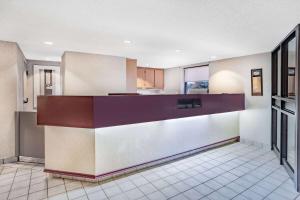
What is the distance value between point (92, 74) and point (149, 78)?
289cm

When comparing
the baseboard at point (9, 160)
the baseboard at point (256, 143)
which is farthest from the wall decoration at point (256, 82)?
the baseboard at point (9, 160)

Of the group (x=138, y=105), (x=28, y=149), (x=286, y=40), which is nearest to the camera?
(x=138, y=105)

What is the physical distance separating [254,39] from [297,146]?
6.33ft

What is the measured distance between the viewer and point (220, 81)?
219 inches

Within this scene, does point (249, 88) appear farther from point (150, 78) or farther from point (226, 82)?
point (150, 78)

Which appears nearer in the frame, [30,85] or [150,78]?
[30,85]

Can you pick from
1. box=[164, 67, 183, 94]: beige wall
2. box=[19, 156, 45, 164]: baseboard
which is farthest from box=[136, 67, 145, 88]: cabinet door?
box=[19, 156, 45, 164]: baseboard

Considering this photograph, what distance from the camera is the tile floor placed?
2.54 m

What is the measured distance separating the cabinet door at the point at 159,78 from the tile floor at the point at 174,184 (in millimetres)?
4122

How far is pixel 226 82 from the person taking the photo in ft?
17.7

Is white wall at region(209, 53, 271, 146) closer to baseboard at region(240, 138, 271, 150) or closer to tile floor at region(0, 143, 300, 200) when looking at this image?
baseboard at region(240, 138, 271, 150)

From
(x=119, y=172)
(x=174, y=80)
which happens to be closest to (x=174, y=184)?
(x=119, y=172)

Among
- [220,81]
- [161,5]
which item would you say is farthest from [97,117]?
[220,81]

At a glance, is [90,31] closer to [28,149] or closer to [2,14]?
[2,14]
